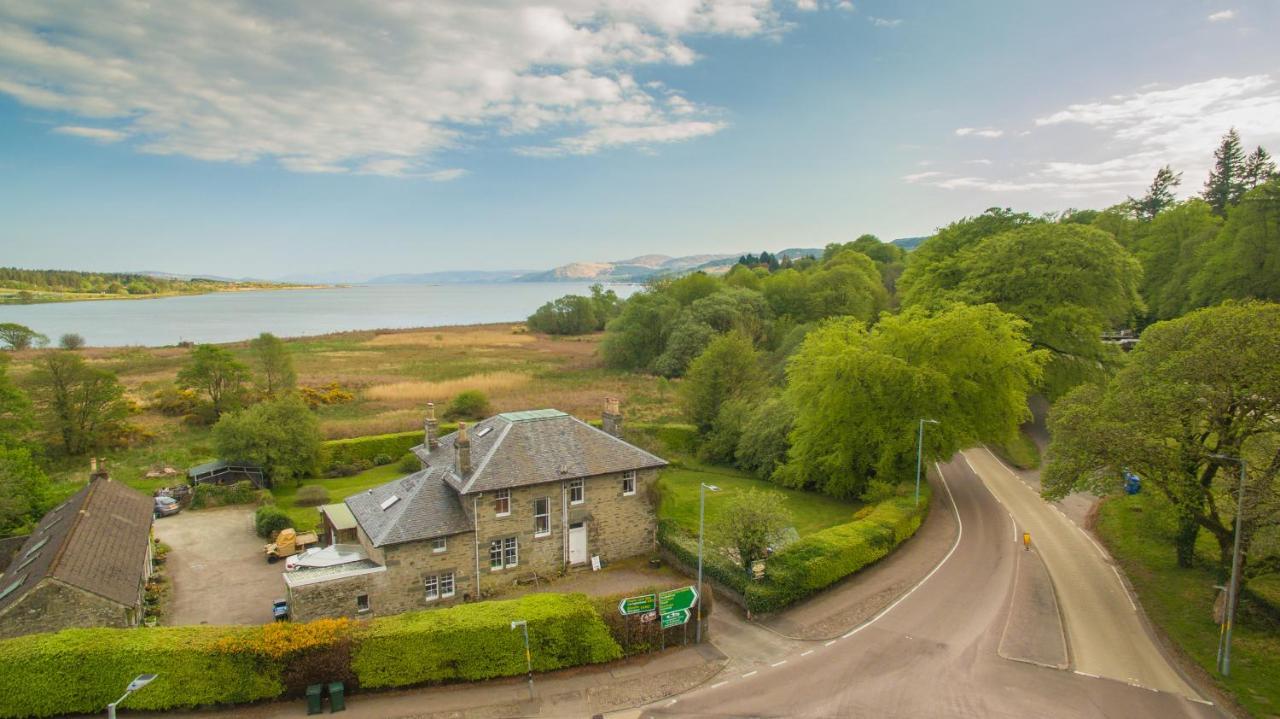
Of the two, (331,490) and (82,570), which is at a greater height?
(82,570)

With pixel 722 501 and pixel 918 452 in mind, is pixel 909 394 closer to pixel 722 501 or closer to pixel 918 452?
pixel 918 452

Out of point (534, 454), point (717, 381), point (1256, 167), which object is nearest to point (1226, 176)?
point (1256, 167)

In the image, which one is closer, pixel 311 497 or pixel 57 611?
pixel 57 611

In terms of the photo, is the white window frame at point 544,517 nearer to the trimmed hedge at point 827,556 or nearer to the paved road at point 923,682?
the trimmed hedge at point 827,556

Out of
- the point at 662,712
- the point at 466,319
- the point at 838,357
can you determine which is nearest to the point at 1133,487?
the point at 838,357

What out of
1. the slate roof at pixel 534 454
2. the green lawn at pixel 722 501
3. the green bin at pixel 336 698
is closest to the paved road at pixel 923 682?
the green bin at pixel 336 698

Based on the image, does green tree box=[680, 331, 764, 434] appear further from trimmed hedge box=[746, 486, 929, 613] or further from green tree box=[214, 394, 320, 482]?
green tree box=[214, 394, 320, 482]
